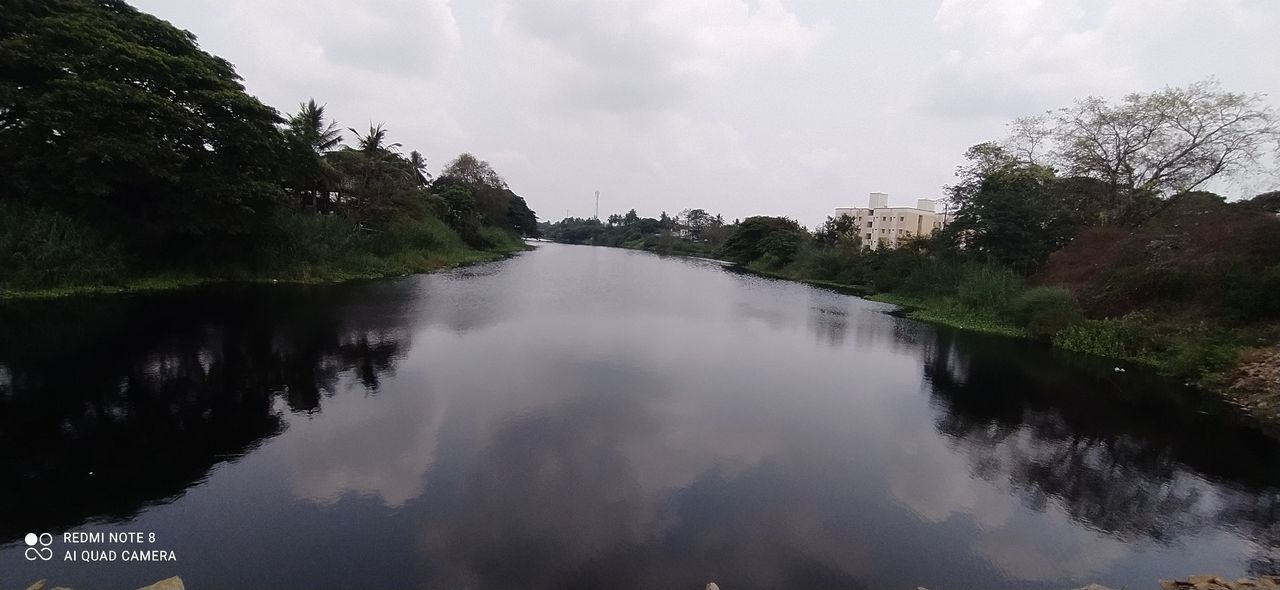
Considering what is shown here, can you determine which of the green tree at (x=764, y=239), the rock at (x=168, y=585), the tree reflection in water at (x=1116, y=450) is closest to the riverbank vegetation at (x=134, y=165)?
the rock at (x=168, y=585)

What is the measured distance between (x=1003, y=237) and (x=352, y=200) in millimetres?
29124

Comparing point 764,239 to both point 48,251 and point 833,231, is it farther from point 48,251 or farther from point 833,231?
point 48,251

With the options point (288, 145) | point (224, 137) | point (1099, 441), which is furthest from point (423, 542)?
point (288, 145)

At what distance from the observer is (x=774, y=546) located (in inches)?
191

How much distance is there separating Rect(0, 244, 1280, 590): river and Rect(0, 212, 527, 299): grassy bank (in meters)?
1.67

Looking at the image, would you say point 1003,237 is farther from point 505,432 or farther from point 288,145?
point 288,145

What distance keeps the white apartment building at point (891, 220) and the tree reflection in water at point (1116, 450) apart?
160 feet

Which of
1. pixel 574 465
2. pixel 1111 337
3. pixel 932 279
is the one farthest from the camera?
pixel 932 279

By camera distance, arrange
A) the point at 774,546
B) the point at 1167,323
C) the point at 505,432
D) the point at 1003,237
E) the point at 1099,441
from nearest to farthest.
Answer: the point at 774,546 < the point at 505,432 < the point at 1099,441 < the point at 1167,323 < the point at 1003,237

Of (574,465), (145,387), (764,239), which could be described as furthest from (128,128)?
(764,239)

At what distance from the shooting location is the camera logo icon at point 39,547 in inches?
156

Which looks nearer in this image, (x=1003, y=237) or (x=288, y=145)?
(x=288, y=145)

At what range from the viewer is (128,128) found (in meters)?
13.9

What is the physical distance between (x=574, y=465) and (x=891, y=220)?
6340cm
